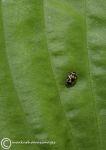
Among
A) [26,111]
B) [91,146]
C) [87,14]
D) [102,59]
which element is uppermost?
[87,14]

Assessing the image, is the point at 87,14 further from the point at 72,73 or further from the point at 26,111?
the point at 26,111

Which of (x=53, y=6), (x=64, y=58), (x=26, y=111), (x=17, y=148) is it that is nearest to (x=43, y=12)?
(x=53, y=6)

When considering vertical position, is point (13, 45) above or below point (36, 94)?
above
